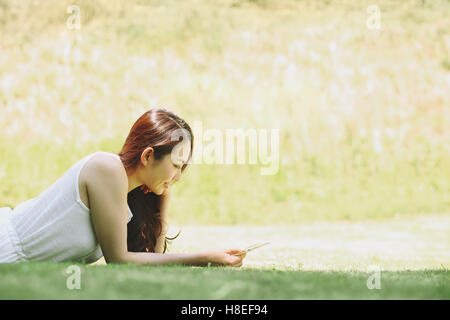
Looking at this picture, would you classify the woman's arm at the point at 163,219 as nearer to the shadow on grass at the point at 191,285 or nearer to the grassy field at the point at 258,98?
the shadow on grass at the point at 191,285

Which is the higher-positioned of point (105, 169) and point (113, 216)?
point (105, 169)

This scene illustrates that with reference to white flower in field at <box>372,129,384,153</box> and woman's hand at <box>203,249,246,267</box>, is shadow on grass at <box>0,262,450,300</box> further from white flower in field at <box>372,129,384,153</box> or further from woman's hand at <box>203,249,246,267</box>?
white flower in field at <box>372,129,384,153</box>

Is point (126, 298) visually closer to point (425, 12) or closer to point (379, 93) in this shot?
point (379, 93)

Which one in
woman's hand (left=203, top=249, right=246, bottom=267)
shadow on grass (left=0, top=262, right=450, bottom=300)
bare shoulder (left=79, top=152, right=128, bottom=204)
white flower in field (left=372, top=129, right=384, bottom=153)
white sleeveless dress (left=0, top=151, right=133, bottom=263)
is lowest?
shadow on grass (left=0, top=262, right=450, bottom=300)

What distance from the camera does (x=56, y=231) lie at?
250cm

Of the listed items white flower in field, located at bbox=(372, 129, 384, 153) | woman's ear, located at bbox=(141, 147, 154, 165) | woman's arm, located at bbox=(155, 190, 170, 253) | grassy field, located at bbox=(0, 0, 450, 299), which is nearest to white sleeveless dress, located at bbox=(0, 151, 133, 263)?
woman's ear, located at bbox=(141, 147, 154, 165)

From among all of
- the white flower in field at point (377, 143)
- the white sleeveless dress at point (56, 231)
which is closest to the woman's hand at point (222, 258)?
the white sleeveless dress at point (56, 231)

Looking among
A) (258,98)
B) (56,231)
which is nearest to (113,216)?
(56,231)

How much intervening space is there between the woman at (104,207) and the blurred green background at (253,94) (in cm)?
518

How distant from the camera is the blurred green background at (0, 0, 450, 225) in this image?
815cm

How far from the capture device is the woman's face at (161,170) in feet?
8.37

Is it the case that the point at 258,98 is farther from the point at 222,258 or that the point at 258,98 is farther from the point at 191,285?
the point at 191,285

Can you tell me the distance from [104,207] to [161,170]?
30 centimetres

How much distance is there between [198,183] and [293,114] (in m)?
1.82
